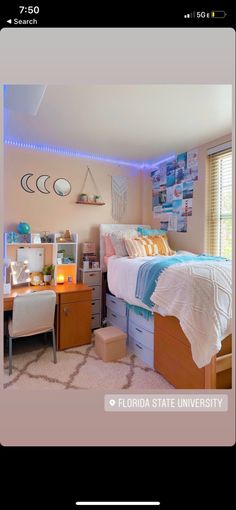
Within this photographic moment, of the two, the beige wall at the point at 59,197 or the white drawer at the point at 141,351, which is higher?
the beige wall at the point at 59,197

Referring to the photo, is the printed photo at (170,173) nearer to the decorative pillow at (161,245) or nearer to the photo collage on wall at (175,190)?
the photo collage on wall at (175,190)

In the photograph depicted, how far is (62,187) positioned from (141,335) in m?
2.07

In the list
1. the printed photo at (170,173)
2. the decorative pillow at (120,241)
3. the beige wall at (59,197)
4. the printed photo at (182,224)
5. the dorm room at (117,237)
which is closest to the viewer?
the dorm room at (117,237)

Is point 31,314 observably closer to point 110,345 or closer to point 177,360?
point 110,345

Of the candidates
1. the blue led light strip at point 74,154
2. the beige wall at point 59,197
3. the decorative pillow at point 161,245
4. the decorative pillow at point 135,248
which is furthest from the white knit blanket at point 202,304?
the blue led light strip at point 74,154

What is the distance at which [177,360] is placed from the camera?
59.9 inches

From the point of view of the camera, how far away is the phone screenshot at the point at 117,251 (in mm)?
502

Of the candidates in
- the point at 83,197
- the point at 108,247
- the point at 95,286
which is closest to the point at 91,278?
the point at 95,286

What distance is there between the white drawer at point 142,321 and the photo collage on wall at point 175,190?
1.37 metres

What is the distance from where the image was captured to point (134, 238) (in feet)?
8.96

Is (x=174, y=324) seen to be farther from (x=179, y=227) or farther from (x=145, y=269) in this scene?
(x=179, y=227)

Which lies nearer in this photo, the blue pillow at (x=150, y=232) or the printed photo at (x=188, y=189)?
the printed photo at (x=188, y=189)
